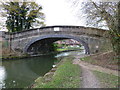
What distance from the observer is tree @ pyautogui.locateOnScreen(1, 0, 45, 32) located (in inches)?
618

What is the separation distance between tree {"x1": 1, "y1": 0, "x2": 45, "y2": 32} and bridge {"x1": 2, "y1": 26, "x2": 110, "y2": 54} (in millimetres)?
3910

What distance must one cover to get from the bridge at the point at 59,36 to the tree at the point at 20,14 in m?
3.91

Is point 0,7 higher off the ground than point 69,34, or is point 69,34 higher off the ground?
point 0,7

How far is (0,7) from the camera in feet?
50.4

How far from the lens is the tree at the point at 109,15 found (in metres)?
→ 5.46

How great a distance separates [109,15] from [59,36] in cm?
715

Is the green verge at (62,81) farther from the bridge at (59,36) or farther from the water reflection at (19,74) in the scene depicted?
the bridge at (59,36)

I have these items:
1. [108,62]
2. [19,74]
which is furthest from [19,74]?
[108,62]

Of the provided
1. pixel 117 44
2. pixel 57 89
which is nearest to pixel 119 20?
pixel 117 44

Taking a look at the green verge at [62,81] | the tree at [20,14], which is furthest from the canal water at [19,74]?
the tree at [20,14]

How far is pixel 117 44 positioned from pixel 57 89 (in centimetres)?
438

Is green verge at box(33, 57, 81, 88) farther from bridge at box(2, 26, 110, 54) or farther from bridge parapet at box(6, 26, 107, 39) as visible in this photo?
bridge parapet at box(6, 26, 107, 39)

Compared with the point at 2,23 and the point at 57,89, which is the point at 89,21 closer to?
the point at 57,89

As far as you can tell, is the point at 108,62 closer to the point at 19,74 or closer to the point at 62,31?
the point at 19,74
